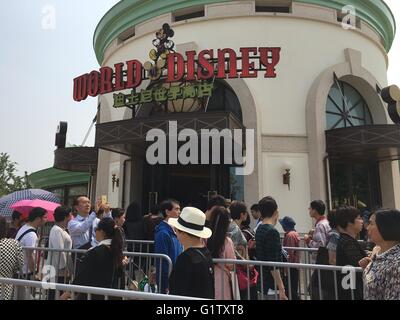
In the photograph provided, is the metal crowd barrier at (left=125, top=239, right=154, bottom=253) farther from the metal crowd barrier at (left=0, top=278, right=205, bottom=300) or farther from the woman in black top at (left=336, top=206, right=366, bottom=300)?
the woman in black top at (left=336, top=206, right=366, bottom=300)

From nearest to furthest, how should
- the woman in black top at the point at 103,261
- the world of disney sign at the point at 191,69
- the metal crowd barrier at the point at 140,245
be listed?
the woman in black top at the point at 103,261 → the metal crowd barrier at the point at 140,245 → the world of disney sign at the point at 191,69

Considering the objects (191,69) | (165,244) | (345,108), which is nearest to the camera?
(165,244)

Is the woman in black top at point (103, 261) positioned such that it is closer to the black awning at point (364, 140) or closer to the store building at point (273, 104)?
the store building at point (273, 104)

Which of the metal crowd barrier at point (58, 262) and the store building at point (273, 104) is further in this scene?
the store building at point (273, 104)

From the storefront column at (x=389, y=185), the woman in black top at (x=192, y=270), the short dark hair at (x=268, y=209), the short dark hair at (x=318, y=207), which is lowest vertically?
the woman in black top at (x=192, y=270)

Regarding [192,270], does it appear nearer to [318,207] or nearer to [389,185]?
[318,207]

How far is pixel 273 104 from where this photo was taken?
44.6ft

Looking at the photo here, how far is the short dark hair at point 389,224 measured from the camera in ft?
9.35

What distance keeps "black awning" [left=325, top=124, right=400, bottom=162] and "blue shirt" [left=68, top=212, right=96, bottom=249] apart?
9.89 metres

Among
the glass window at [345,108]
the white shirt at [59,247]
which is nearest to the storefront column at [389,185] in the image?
the glass window at [345,108]

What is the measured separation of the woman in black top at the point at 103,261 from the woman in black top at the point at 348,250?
92.5 inches

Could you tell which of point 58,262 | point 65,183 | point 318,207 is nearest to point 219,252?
point 318,207

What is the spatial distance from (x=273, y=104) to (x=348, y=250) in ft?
33.8
